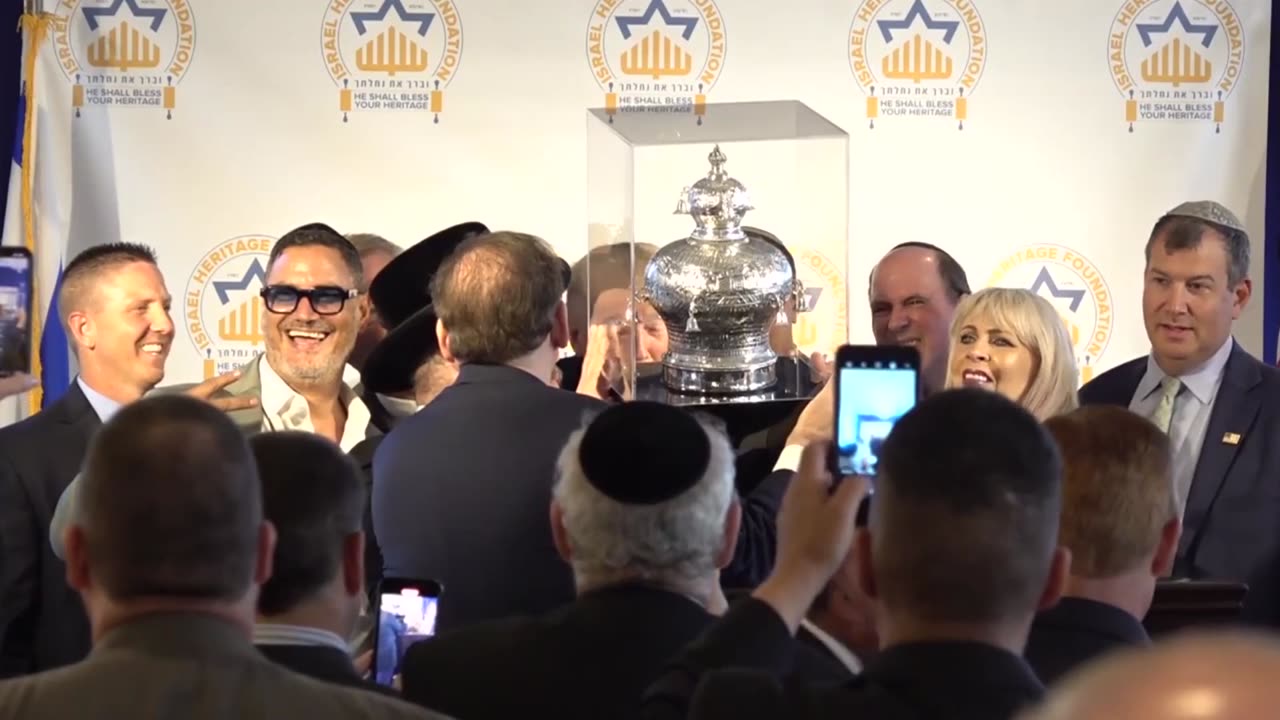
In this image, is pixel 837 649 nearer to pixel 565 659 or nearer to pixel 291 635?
pixel 565 659

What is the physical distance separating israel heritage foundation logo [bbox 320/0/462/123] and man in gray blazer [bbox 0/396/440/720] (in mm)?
3296

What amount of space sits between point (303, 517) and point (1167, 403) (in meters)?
2.10

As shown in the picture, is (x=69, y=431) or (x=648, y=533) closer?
(x=648, y=533)

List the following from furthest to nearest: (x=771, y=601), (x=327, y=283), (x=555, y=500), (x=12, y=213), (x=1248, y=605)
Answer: (x=12, y=213), (x=327, y=283), (x=1248, y=605), (x=555, y=500), (x=771, y=601)

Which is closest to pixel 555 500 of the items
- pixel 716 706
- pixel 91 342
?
pixel 716 706

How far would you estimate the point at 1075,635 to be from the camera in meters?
1.84

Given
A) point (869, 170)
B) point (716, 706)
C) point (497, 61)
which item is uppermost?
point (497, 61)

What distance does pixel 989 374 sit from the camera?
10.7ft

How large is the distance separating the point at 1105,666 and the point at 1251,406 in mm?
2805

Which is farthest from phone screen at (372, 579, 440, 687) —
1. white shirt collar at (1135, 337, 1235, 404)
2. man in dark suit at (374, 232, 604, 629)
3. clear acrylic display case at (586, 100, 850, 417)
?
white shirt collar at (1135, 337, 1235, 404)

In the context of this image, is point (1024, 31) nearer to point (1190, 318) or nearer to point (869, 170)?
point (869, 170)

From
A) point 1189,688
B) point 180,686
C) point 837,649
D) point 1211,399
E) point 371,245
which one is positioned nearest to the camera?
point 1189,688

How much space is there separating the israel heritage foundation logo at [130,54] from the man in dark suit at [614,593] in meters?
3.17

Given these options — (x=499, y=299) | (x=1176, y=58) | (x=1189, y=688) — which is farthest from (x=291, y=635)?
(x=1176, y=58)
